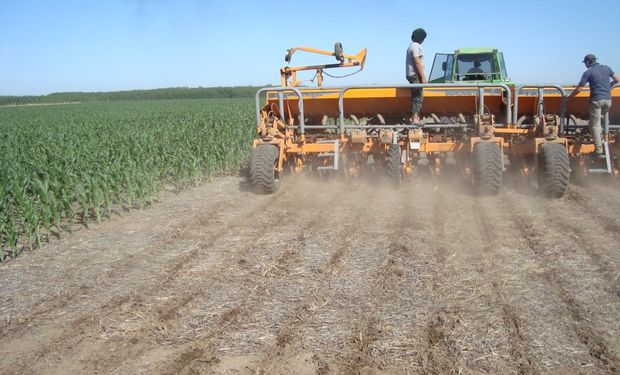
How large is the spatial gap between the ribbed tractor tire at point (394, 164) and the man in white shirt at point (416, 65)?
1.00m

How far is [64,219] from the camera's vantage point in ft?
22.5

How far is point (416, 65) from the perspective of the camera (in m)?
8.14

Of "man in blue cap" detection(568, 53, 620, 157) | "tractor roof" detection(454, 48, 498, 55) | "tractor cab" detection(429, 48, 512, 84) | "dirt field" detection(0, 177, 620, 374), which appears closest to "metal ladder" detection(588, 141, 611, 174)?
"man in blue cap" detection(568, 53, 620, 157)

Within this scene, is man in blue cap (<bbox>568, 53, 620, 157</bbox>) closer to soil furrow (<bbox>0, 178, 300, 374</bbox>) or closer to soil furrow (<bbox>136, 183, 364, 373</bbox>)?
soil furrow (<bbox>136, 183, 364, 373</bbox>)

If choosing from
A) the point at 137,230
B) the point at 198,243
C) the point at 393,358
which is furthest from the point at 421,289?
the point at 137,230

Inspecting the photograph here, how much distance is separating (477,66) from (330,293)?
777cm

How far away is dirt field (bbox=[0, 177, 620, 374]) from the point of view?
313cm

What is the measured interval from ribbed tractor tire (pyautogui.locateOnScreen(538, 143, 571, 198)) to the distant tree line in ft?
234

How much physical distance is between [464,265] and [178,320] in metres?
2.41

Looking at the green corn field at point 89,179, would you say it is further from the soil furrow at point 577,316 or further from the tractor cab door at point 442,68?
the soil furrow at point 577,316

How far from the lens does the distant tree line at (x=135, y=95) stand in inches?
3046

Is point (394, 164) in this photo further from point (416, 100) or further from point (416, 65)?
point (416, 65)

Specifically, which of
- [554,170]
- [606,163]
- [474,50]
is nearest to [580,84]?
[606,163]

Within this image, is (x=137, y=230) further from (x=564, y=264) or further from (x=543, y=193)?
(x=543, y=193)
